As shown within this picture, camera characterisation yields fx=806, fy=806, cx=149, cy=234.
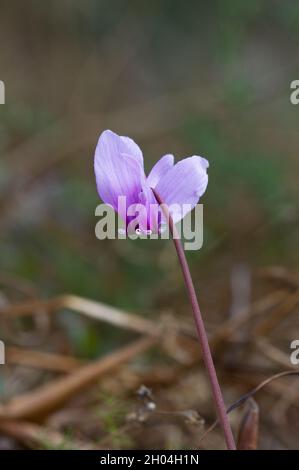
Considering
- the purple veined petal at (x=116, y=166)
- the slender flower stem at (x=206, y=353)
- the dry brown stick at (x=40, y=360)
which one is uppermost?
the dry brown stick at (x=40, y=360)

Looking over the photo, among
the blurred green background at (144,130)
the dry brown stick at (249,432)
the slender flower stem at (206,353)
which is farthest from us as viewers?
the blurred green background at (144,130)

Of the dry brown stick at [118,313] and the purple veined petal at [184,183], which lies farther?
the dry brown stick at [118,313]

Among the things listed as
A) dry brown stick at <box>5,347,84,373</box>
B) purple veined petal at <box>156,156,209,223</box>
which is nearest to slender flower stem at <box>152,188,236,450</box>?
purple veined petal at <box>156,156,209,223</box>

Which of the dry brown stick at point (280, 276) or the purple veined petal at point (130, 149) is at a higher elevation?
the dry brown stick at point (280, 276)

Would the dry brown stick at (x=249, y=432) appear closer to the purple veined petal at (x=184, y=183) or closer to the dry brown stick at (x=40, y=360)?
the purple veined petal at (x=184, y=183)

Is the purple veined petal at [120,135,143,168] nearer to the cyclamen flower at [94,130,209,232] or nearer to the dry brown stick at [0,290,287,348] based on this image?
the cyclamen flower at [94,130,209,232]

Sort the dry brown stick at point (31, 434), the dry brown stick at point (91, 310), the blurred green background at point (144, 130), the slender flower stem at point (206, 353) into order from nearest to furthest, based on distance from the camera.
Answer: the slender flower stem at point (206, 353), the dry brown stick at point (31, 434), the dry brown stick at point (91, 310), the blurred green background at point (144, 130)

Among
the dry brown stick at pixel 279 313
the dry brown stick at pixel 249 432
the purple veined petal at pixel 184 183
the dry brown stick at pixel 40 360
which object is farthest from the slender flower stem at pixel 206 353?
the dry brown stick at pixel 40 360
